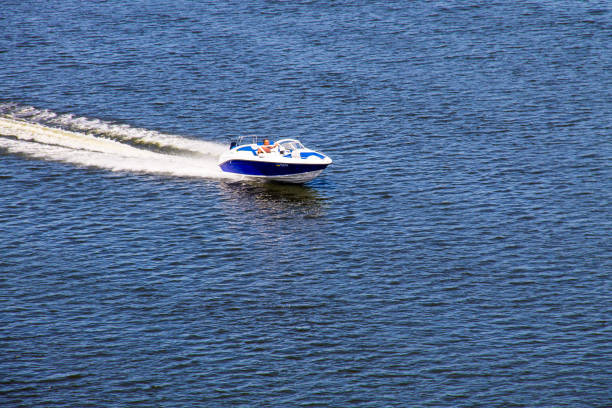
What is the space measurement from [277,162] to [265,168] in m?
1.66

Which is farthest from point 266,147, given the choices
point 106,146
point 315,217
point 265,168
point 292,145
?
point 106,146

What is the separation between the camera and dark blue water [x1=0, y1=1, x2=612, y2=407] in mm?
54906

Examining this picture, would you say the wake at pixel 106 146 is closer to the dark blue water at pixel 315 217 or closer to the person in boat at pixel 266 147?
the dark blue water at pixel 315 217

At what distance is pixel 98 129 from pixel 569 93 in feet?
169

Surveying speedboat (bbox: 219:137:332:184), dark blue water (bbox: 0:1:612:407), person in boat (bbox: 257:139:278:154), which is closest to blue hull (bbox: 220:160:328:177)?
speedboat (bbox: 219:137:332:184)

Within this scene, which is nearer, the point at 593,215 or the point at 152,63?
A: the point at 593,215

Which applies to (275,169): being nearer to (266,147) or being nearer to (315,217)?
(266,147)

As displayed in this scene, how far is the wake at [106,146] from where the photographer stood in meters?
84.9

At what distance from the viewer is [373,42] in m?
119

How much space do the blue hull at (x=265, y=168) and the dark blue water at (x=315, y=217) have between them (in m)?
1.36

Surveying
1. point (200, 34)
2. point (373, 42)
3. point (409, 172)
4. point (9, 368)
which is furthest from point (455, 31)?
point (9, 368)

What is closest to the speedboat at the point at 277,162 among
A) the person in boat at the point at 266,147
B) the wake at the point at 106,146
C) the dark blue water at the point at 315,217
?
the person in boat at the point at 266,147

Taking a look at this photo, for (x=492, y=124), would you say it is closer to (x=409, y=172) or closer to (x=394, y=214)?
(x=409, y=172)

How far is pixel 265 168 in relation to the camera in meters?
81.2
